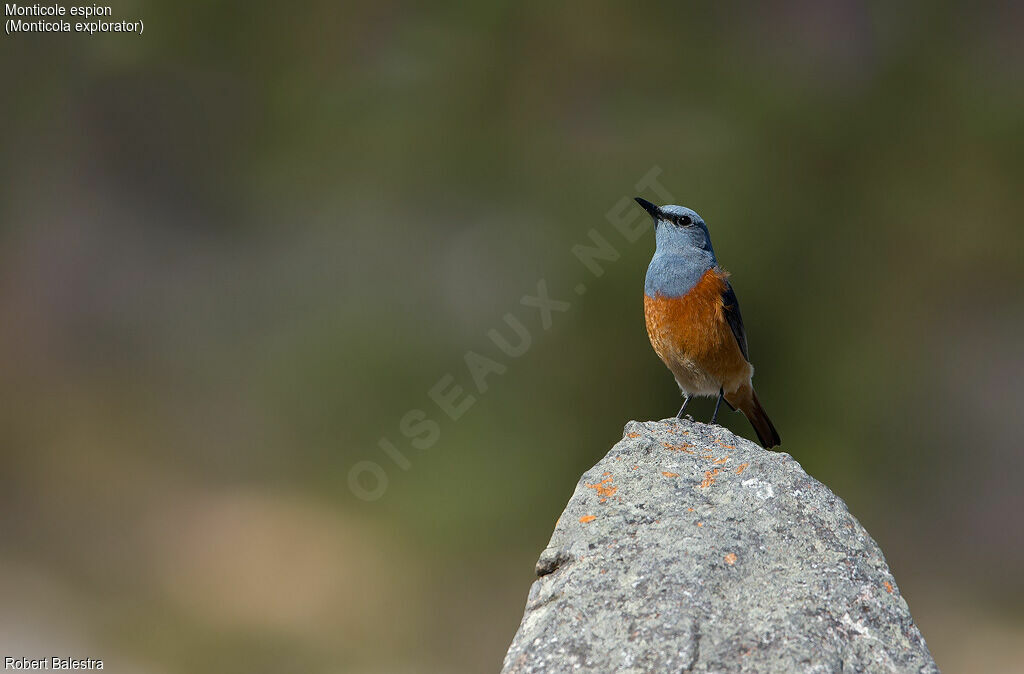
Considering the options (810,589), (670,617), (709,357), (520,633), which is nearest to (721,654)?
(670,617)

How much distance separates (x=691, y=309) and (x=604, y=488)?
2.20m

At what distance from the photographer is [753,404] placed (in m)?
6.66

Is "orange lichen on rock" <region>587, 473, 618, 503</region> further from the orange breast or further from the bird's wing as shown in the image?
the bird's wing

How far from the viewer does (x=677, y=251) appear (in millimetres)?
6223

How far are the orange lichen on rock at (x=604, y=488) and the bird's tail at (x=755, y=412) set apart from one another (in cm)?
257

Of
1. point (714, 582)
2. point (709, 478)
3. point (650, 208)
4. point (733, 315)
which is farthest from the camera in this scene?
point (733, 315)

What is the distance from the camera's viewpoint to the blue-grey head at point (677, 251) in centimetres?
611

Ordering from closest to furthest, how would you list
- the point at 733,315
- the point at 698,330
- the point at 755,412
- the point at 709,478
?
the point at 709,478 → the point at 698,330 → the point at 733,315 → the point at 755,412

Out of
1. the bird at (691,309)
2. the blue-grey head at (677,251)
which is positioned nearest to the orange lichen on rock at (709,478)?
the bird at (691,309)

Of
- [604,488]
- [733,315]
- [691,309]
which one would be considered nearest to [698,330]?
[691,309]

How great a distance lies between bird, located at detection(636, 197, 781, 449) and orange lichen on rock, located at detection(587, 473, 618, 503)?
1988 millimetres

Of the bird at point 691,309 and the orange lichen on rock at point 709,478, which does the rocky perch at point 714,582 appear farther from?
the bird at point 691,309

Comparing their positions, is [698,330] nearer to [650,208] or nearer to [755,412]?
[650,208]

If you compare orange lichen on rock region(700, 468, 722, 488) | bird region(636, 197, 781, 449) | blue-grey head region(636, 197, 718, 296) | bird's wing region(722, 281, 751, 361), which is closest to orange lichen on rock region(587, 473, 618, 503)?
orange lichen on rock region(700, 468, 722, 488)
